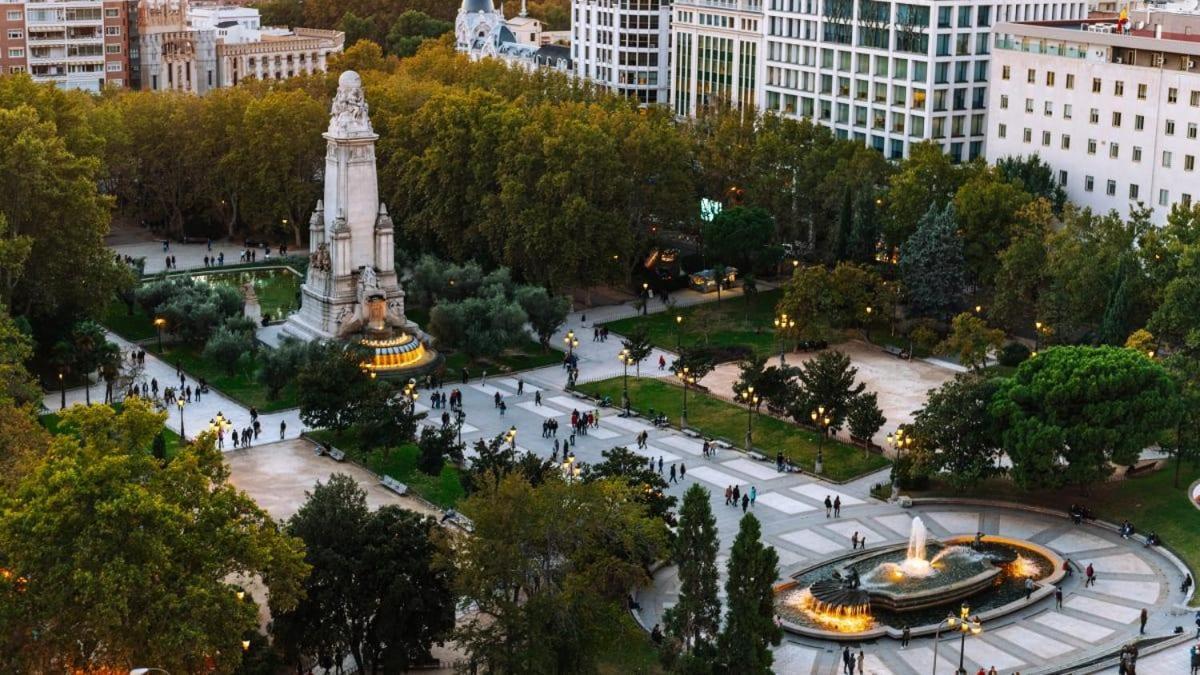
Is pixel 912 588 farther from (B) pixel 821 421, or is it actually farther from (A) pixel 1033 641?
(B) pixel 821 421

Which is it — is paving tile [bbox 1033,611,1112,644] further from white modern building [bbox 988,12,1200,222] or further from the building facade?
the building facade

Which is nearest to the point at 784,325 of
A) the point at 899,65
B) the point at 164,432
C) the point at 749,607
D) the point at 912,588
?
the point at 899,65

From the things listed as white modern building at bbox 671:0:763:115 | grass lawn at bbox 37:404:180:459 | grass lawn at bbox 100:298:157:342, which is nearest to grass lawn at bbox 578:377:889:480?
grass lawn at bbox 37:404:180:459

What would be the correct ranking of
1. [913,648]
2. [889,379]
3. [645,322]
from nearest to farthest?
[913,648]
[889,379]
[645,322]

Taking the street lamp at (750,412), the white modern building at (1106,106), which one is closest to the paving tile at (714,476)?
the street lamp at (750,412)

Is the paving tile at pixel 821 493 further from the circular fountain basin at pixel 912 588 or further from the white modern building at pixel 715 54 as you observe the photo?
the white modern building at pixel 715 54

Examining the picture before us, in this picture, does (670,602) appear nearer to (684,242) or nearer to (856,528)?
(856,528)

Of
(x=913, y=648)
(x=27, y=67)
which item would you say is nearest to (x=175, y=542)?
(x=913, y=648)

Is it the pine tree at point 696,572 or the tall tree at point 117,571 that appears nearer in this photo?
the tall tree at point 117,571
